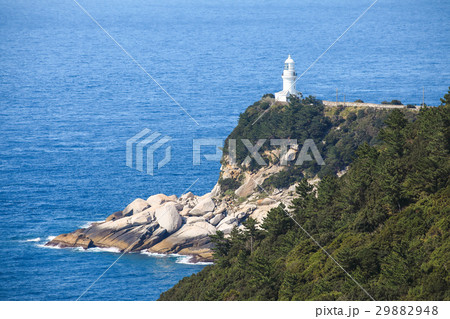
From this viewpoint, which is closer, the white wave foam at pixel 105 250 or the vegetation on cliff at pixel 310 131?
the vegetation on cliff at pixel 310 131

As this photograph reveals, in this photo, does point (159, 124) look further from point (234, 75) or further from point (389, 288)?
point (389, 288)

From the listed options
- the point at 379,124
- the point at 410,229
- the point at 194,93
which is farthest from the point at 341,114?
the point at 194,93

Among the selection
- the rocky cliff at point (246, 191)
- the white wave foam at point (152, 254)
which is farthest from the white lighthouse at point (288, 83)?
the white wave foam at point (152, 254)

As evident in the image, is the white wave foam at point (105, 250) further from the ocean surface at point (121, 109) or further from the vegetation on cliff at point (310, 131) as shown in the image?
the vegetation on cliff at point (310, 131)

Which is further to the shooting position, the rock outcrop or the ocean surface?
the rock outcrop

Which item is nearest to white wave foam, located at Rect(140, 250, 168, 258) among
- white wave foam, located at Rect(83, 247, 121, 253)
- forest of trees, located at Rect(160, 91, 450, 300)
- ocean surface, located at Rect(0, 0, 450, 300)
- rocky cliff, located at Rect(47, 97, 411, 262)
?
ocean surface, located at Rect(0, 0, 450, 300)

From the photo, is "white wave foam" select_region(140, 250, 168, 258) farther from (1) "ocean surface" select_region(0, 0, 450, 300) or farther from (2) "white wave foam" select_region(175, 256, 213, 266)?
(2) "white wave foam" select_region(175, 256, 213, 266)

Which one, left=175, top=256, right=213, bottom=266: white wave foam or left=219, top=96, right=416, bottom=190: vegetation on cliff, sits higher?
left=219, top=96, right=416, bottom=190: vegetation on cliff
